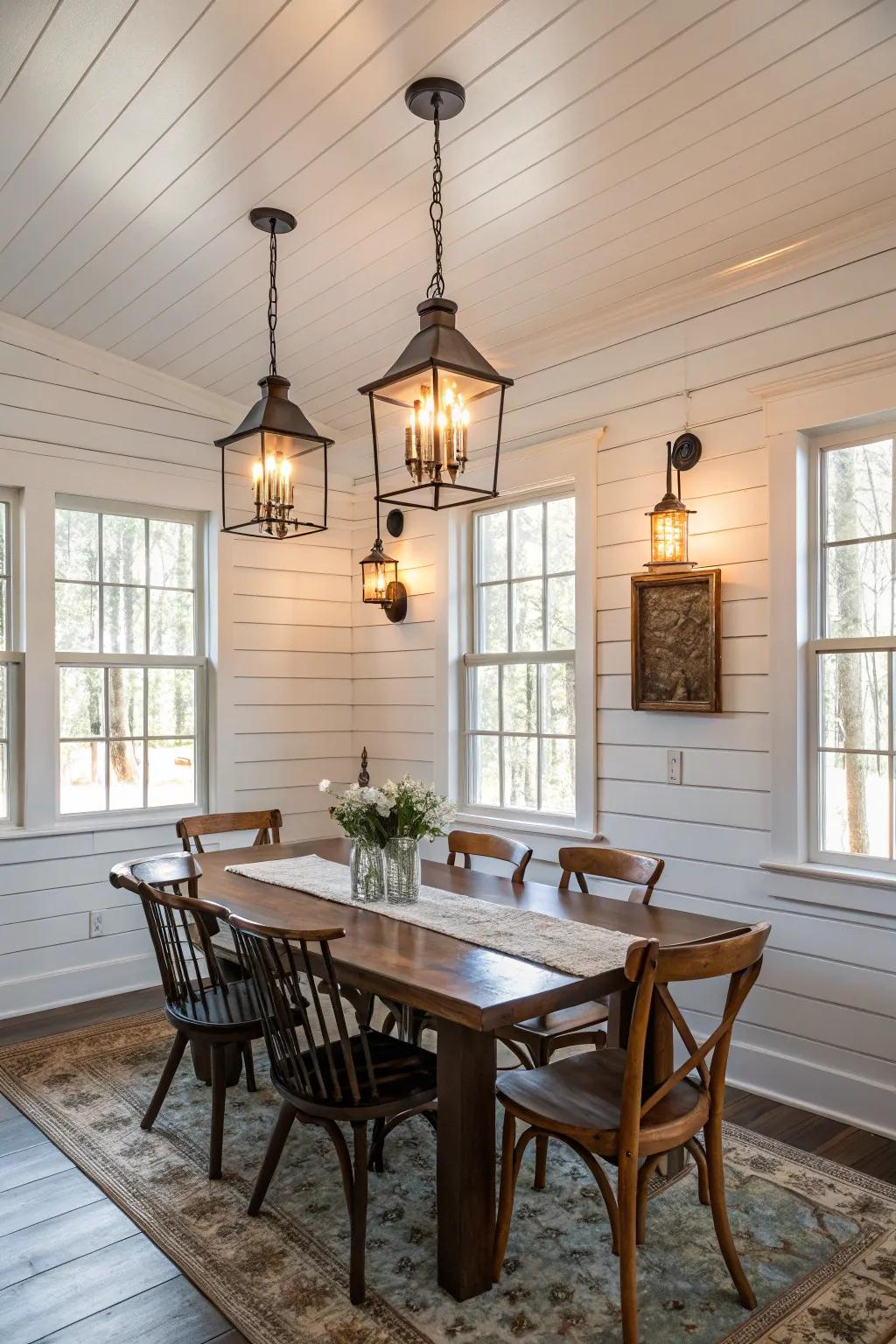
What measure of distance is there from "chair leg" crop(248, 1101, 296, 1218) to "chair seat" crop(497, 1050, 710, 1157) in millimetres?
541

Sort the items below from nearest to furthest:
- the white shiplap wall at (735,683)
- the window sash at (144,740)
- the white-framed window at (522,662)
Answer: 1. the white shiplap wall at (735,683)
2. the white-framed window at (522,662)
3. the window sash at (144,740)

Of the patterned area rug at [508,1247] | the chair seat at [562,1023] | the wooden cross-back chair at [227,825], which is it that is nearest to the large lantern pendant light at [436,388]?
the chair seat at [562,1023]

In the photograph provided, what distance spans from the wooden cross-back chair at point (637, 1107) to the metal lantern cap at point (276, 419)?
178 cm

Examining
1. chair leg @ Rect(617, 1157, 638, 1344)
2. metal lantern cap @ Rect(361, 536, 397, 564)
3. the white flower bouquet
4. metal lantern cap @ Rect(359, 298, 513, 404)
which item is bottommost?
chair leg @ Rect(617, 1157, 638, 1344)

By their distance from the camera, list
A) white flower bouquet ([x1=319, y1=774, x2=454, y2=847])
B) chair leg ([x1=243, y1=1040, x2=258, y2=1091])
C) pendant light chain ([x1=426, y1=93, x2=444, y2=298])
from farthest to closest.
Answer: chair leg ([x1=243, y1=1040, x2=258, y2=1091]), white flower bouquet ([x1=319, y1=774, x2=454, y2=847]), pendant light chain ([x1=426, y1=93, x2=444, y2=298])

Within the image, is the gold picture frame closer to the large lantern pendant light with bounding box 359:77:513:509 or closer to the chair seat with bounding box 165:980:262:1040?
the large lantern pendant light with bounding box 359:77:513:509

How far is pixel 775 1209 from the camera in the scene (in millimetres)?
2449

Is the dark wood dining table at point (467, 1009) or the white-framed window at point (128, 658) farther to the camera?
the white-framed window at point (128, 658)

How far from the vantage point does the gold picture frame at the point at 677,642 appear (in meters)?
3.27

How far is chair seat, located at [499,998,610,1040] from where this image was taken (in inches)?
101

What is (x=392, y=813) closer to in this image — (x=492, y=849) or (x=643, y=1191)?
(x=492, y=849)

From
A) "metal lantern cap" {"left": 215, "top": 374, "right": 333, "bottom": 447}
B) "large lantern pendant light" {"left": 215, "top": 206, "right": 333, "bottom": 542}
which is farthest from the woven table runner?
"metal lantern cap" {"left": 215, "top": 374, "right": 333, "bottom": 447}

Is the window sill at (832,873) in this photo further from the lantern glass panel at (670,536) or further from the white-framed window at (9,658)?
the white-framed window at (9,658)

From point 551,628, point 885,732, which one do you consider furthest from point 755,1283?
point 551,628
